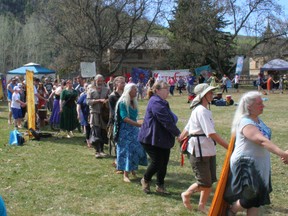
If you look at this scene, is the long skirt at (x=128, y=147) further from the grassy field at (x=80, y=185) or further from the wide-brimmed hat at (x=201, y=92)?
the wide-brimmed hat at (x=201, y=92)

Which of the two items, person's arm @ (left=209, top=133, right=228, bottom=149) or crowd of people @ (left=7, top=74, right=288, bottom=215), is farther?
person's arm @ (left=209, top=133, right=228, bottom=149)

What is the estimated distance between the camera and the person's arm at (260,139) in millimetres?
3719

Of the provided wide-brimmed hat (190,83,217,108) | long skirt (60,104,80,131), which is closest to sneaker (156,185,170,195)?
wide-brimmed hat (190,83,217,108)

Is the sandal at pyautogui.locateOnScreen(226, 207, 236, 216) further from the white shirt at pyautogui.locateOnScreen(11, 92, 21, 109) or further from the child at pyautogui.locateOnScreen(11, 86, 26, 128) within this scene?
the white shirt at pyautogui.locateOnScreen(11, 92, 21, 109)

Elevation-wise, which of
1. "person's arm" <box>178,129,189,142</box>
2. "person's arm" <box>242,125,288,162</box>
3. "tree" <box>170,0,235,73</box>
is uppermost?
"tree" <box>170,0,235,73</box>

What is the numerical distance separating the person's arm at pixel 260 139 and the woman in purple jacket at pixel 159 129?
1743 millimetres

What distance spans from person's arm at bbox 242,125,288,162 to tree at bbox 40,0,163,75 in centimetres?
3525

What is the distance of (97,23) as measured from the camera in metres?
38.4

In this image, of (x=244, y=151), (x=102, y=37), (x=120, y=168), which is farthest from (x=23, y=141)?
(x=102, y=37)

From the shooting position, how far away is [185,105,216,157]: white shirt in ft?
15.9

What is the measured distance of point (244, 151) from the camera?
157 inches

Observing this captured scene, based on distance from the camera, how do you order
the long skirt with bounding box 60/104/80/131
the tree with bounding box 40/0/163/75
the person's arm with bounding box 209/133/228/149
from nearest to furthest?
the person's arm with bounding box 209/133/228/149 < the long skirt with bounding box 60/104/80/131 < the tree with bounding box 40/0/163/75

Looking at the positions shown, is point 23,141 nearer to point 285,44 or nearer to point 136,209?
point 136,209

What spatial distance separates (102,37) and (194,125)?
35423 mm
